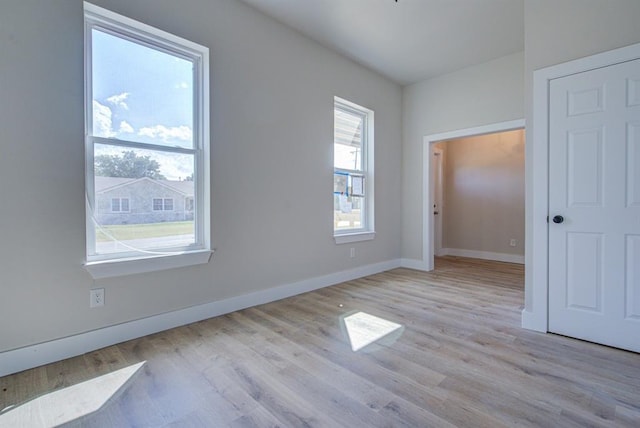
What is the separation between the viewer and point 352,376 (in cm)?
181

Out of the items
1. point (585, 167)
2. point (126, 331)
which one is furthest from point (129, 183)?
point (585, 167)

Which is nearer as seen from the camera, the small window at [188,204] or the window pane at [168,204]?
the window pane at [168,204]

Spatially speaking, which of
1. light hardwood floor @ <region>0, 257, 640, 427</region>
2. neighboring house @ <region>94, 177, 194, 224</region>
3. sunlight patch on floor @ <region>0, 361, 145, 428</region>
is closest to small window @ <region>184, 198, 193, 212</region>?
neighboring house @ <region>94, 177, 194, 224</region>

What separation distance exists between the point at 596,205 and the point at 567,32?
52.9 inches

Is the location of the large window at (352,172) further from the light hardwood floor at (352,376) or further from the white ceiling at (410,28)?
the light hardwood floor at (352,376)

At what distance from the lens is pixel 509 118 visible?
12.8 feet

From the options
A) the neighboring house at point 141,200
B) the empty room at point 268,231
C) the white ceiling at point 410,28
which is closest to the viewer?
the empty room at point 268,231

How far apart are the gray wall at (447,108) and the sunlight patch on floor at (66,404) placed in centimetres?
416

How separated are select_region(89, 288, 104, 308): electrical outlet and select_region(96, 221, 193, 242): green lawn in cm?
36

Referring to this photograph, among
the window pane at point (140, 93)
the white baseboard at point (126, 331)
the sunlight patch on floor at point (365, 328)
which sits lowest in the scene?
the sunlight patch on floor at point (365, 328)

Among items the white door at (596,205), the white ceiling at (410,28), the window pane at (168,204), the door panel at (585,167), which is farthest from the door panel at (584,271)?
the window pane at (168,204)

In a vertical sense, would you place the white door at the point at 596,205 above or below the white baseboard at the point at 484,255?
above

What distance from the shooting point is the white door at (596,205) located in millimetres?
2141

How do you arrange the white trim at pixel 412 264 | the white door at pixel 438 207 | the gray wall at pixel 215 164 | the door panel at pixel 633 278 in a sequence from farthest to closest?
the white door at pixel 438 207
the white trim at pixel 412 264
the door panel at pixel 633 278
the gray wall at pixel 215 164
